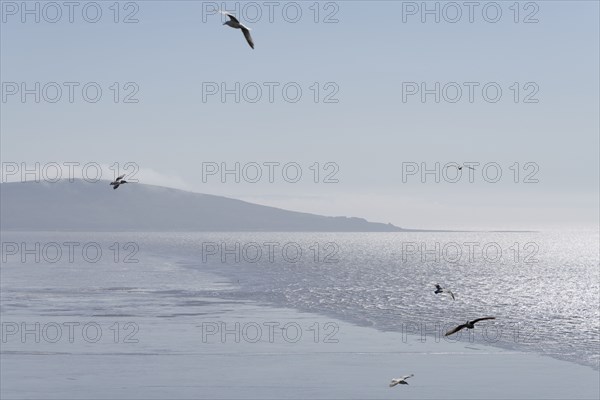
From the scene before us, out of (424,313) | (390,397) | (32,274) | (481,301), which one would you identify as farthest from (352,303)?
(32,274)

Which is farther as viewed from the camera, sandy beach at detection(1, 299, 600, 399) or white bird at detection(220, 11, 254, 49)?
sandy beach at detection(1, 299, 600, 399)

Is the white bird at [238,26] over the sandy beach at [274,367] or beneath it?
over

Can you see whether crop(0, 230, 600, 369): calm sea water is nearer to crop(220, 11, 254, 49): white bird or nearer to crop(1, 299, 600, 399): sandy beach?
crop(1, 299, 600, 399): sandy beach

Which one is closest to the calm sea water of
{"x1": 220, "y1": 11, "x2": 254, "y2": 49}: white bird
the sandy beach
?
the sandy beach

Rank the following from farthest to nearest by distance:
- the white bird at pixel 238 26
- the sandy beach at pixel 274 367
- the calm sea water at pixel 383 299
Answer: the calm sea water at pixel 383 299 < the sandy beach at pixel 274 367 < the white bird at pixel 238 26

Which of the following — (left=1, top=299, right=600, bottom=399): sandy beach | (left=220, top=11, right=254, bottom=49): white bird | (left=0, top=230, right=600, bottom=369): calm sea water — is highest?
(left=220, top=11, right=254, bottom=49): white bird

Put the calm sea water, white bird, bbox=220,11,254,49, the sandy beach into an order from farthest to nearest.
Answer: the calm sea water, the sandy beach, white bird, bbox=220,11,254,49

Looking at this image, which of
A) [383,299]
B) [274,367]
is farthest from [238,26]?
[383,299]

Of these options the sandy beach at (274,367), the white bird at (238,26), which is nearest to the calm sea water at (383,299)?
the sandy beach at (274,367)

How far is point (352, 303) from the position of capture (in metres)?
85.2

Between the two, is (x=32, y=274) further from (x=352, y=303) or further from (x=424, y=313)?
(x=424, y=313)

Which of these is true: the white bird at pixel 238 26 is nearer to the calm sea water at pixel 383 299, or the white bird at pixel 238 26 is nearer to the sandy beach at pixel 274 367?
the sandy beach at pixel 274 367

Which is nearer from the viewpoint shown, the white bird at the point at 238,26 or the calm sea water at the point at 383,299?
the white bird at the point at 238,26

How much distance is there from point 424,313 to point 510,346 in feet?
66.7
